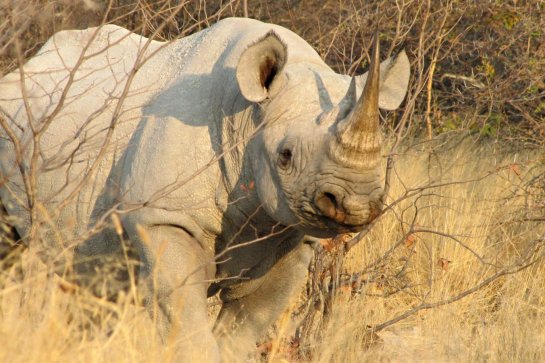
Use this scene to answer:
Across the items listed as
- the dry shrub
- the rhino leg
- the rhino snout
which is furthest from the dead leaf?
the rhino snout

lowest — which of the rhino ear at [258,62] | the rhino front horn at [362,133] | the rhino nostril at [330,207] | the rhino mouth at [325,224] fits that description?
the rhino mouth at [325,224]

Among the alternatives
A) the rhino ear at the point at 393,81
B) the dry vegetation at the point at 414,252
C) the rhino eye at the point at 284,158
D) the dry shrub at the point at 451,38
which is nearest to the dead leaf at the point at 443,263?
the dry vegetation at the point at 414,252

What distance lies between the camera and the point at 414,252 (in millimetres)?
7148

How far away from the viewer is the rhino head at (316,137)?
4414 mm

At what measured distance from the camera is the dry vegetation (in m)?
4.16

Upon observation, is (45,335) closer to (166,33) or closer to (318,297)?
(318,297)

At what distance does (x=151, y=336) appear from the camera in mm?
3898

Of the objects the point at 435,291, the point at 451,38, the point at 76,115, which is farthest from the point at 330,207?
the point at 451,38

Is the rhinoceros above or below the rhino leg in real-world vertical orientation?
above

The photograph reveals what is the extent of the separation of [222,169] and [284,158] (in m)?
0.37

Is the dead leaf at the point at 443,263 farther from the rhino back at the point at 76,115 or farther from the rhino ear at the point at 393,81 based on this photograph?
the rhino back at the point at 76,115

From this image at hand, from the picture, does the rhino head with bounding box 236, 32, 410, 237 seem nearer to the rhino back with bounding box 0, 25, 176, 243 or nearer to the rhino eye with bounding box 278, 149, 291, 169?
the rhino eye with bounding box 278, 149, 291, 169

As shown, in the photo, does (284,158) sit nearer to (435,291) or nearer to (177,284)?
(177,284)

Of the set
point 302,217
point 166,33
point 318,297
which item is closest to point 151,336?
point 302,217
